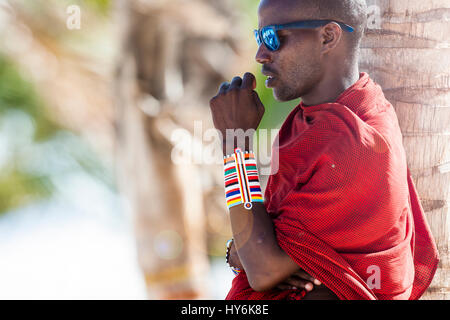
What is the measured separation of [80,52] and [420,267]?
8247 mm

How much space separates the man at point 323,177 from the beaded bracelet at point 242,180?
3cm

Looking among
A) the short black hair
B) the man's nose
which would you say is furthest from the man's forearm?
the short black hair

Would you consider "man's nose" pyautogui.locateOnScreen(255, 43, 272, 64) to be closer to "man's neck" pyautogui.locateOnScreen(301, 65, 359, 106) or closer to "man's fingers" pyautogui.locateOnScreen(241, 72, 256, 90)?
"man's fingers" pyautogui.locateOnScreen(241, 72, 256, 90)

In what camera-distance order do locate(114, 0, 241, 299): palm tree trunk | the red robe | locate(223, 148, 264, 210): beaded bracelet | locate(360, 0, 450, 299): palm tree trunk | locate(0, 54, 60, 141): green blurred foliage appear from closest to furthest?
the red robe < locate(223, 148, 264, 210): beaded bracelet < locate(360, 0, 450, 299): palm tree trunk < locate(114, 0, 241, 299): palm tree trunk < locate(0, 54, 60, 141): green blurred foliage

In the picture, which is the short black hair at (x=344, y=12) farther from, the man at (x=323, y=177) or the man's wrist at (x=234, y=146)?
the man's wrist at (x=234, y=146)

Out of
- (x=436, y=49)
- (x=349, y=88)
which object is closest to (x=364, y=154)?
(x=349, y=88)

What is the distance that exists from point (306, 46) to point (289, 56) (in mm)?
79

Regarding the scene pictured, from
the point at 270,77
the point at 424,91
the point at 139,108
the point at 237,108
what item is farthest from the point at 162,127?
the point at 237,108

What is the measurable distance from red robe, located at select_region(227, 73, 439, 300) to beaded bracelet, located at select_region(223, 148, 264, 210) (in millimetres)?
120

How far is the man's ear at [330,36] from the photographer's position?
8.03 feet

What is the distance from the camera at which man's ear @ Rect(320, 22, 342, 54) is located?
2.45 meters

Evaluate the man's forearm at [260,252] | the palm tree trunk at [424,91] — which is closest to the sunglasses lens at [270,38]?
the man's forearm at [260,252]
